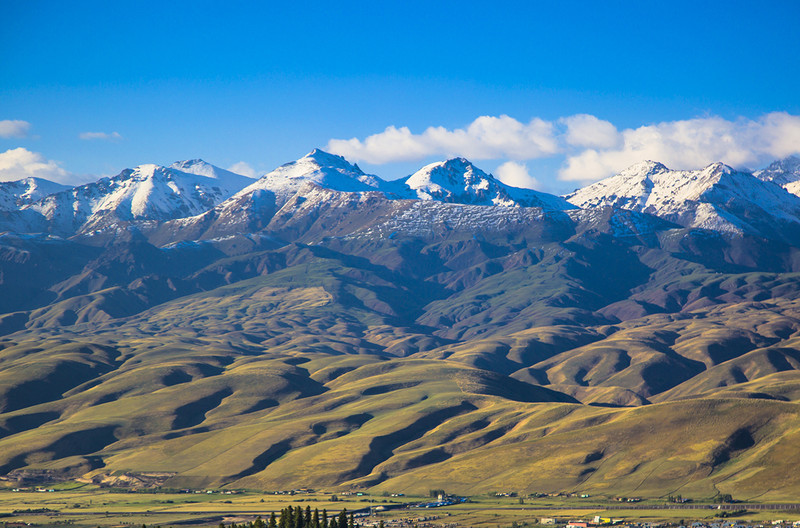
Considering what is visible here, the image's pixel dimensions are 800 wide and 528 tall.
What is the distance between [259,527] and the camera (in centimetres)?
19925

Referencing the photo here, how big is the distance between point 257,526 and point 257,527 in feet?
1.29

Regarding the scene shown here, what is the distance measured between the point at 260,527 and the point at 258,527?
4.31 ft

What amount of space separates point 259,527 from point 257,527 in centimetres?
95

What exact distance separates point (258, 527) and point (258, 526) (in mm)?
632

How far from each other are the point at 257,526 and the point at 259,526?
107 centimetres

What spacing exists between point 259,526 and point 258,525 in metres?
0.32

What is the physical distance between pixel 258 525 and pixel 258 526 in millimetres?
510

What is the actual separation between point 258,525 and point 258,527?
3.74 ft

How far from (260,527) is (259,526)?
284 mm

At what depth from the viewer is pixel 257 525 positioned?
19925 cm

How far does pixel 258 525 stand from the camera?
200m

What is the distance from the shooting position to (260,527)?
199750mm

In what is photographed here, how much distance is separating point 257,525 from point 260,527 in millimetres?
903

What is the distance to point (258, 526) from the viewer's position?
199m
